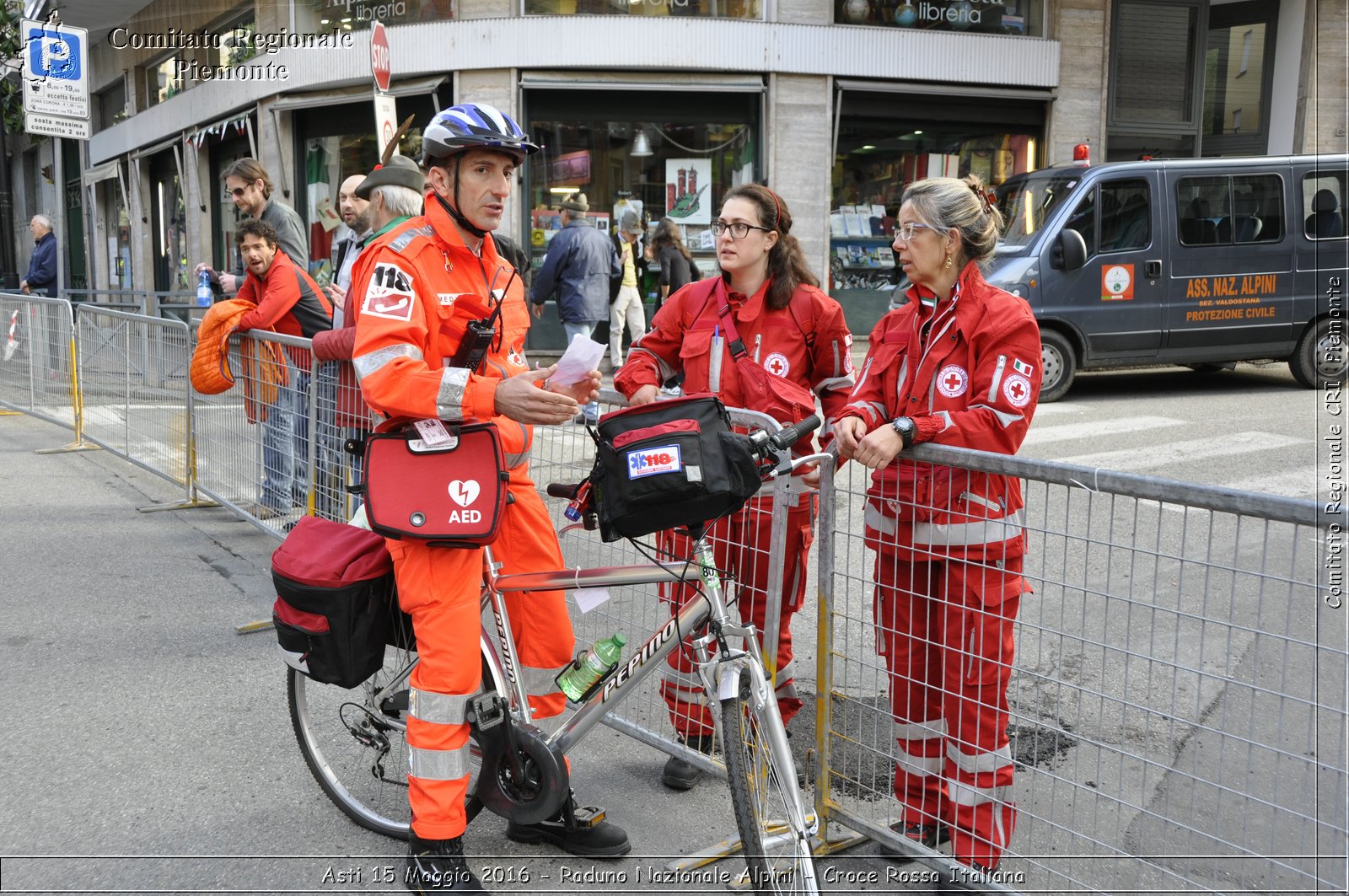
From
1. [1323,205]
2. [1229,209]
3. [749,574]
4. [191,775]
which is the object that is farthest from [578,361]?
[1323,205]

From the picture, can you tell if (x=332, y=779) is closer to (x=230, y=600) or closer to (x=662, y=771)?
(x=662, y=771)

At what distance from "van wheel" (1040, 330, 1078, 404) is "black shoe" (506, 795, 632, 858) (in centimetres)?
886

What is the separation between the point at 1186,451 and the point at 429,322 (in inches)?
293

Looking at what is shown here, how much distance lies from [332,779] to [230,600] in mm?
2452

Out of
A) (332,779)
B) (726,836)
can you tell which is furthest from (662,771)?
(332,779)

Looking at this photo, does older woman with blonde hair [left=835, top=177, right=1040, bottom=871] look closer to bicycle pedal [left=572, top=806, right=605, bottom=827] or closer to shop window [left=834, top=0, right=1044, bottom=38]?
bicycle pedal [left=572, top=806, right=605, bottom=827]

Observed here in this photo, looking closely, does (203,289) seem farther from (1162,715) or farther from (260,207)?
(1162,715)

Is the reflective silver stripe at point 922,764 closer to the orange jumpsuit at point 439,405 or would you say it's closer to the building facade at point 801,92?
the orange jumpsuit at point 439,405

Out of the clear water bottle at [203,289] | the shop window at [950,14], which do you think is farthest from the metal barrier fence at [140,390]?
the shop window at [950,14]

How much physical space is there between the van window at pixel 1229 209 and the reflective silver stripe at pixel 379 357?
34.7 feet

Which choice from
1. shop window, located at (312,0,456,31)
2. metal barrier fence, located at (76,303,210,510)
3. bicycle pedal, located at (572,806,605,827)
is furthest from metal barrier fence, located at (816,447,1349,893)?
shop window, located at (312,0,456,31)

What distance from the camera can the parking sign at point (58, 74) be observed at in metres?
13.2

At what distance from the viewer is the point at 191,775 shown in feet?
13.0

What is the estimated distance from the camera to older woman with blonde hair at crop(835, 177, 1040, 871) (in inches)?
118
